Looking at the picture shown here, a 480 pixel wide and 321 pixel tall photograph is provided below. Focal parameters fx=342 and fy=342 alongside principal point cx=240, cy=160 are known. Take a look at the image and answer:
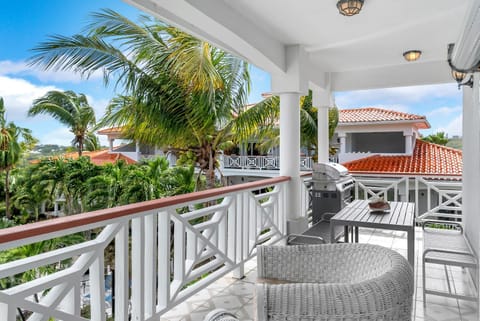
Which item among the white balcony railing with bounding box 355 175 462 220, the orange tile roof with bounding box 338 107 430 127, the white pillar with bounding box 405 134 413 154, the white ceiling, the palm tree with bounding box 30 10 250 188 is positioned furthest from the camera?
the orange tile roof with bounding box 338 107 430 127

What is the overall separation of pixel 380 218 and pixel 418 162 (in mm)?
9765

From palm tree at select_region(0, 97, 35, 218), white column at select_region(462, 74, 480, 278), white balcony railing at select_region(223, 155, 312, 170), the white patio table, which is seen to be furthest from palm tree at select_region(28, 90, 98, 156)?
white column at select_region(462, 74, 480, 278)

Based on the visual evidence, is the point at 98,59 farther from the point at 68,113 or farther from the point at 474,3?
the point at 68,113

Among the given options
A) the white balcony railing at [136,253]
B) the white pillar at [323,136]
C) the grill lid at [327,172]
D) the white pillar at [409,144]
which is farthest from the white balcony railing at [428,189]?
the white pillar at [409,144]

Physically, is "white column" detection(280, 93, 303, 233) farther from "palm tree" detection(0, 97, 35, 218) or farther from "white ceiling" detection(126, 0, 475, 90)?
"palm tree" detection(0, 97, 35, 218)

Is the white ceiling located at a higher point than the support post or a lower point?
higher

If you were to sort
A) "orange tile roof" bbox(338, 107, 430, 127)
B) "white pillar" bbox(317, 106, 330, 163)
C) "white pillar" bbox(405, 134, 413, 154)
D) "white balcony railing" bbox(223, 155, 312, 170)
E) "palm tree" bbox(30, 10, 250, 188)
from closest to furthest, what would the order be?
"palm tree" bbox(30, 10, 250, 188)
"white pillar" bbox(317, 106, 330, 163)
"white pillar" bbox(405, 134, 413, 154)
"orange tile roof" bbox(338, 107, 430, 127)
"white balcony railing" bbox(223, 155, 312, 170)

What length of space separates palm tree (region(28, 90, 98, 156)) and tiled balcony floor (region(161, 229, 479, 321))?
12.6 metres

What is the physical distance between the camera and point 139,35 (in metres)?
6.02

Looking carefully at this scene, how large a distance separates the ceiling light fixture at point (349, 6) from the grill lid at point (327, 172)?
89.3 inches

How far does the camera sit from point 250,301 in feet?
10.1

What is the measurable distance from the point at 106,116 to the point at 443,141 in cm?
2667

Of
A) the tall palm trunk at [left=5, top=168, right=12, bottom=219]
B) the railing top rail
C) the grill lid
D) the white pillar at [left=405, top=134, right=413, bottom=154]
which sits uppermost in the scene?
the white pillar at [left=405, top=134, right=413, bottom=154]

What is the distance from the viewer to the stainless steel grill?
Result: 486 centimetres
